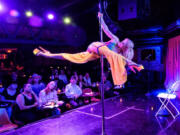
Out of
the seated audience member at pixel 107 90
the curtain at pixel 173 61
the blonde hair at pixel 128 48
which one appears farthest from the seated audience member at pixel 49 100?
the curtain at pixel 173 61

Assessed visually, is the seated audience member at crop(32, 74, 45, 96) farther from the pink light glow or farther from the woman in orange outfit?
the pink light glow

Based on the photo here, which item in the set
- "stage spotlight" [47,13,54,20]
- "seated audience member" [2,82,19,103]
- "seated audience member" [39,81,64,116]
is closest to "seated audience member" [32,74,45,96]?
"seated audience member" [2,82,19,103]

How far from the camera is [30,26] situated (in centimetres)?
957

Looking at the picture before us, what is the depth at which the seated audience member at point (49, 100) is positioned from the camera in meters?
4.46

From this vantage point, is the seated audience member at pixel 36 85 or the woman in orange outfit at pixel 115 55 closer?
the woman in orange outfit at pixel 115 55

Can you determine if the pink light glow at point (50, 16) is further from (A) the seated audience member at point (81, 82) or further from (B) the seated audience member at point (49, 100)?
(B) the seated audience member at point (49, 100)

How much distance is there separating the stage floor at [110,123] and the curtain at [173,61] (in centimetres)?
258

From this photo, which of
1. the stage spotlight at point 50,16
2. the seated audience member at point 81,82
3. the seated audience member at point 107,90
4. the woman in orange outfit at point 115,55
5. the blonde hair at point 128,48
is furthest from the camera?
the stage spotlight at point 50,16

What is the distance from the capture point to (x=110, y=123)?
430 centimetres

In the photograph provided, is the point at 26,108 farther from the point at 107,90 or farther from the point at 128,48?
the point at 107,90

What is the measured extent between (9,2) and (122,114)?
5.71m

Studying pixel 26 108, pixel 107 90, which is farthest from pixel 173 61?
pixel 26 108

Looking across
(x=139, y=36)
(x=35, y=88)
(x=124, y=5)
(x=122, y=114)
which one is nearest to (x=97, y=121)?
(x=122, y=114)

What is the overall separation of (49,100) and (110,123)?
170cm
